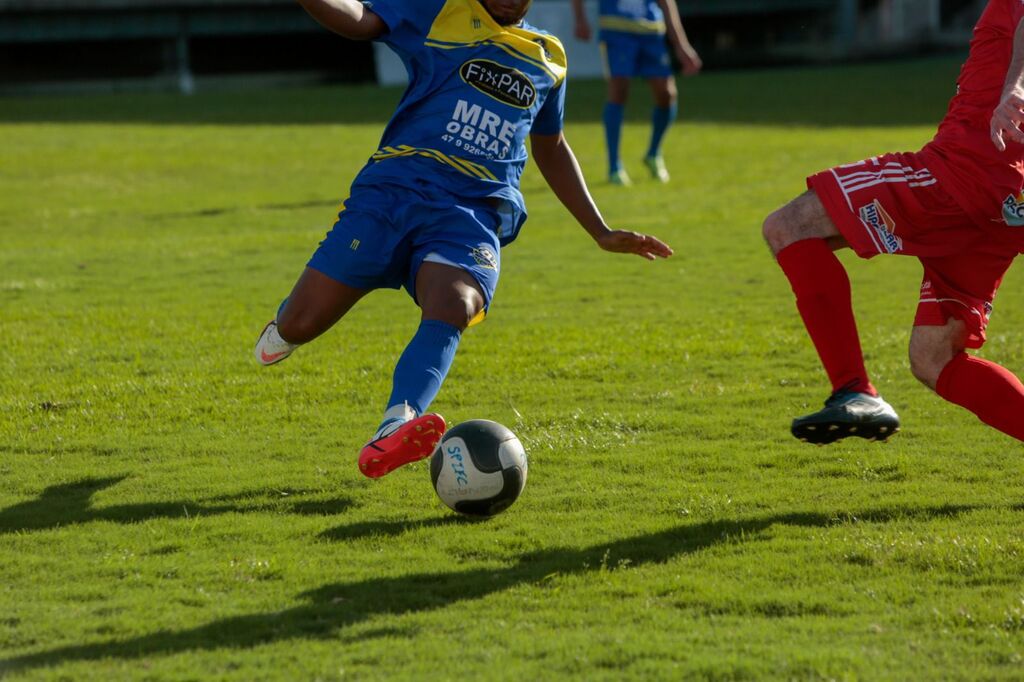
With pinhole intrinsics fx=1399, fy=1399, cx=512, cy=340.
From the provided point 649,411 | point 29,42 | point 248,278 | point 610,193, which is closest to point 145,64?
point 29,42

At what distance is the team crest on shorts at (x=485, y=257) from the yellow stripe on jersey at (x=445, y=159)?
30 cm

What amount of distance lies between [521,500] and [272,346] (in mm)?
1368

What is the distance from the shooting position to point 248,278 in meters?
9.81

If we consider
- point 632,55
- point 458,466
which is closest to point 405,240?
point 458,466

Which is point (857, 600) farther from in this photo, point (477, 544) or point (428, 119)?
point (428, 119)

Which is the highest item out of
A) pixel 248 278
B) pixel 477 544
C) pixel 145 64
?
pixel 477 544

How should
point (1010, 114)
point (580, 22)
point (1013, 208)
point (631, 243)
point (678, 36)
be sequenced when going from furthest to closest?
1. point (580, 22)
2. point (678, 36)
3. point (631, 243)
4. point (1013, 208)
5. point (1010, 114)

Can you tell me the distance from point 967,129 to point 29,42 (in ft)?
109

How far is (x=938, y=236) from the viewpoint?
467 centimetres

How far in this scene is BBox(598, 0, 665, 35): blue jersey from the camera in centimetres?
1491

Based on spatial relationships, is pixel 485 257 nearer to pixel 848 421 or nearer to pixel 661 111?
pixel 848 421

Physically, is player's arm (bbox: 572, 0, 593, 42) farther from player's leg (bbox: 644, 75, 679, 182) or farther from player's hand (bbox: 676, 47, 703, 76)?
player's hand (bbox: 676, 47, 703, 76)

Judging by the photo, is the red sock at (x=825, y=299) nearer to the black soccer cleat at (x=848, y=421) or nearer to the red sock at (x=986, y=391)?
the black soccer cleat at (x=848, y=421)

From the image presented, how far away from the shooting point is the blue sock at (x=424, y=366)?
458 cm
